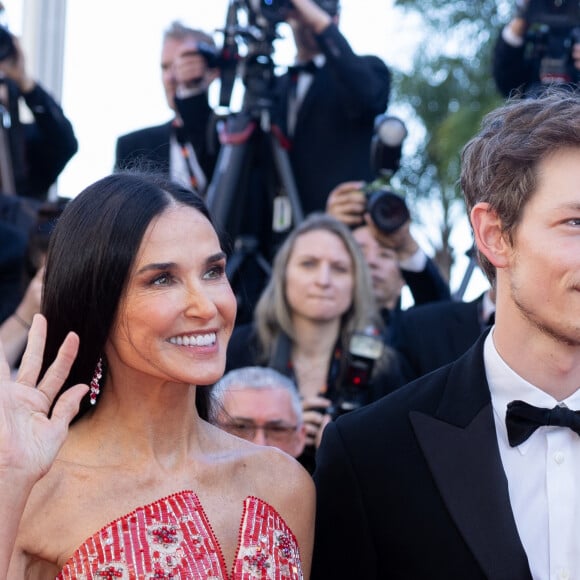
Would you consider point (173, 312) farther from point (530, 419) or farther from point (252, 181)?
point (252, 181)

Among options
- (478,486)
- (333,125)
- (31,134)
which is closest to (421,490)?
(478,486)

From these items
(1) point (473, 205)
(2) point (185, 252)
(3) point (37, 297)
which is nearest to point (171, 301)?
(2) point (185, 252)

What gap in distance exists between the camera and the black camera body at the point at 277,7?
5.20 metres

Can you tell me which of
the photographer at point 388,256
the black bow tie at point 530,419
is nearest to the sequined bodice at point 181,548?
the black bow tie at point 530,419

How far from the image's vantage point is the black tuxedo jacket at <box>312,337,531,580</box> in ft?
8.87

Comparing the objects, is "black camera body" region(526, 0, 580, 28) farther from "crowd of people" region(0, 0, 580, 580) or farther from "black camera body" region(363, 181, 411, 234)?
"crowd of people" region(0, 0, 580, 580)

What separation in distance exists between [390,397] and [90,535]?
84cm

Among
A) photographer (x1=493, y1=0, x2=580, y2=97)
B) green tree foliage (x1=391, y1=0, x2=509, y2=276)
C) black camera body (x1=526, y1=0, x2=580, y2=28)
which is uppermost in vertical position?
black camera body (x1=526, y1=0, x2=580, y2=28)

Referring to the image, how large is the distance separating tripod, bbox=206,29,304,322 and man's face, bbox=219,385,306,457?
3.63 ft

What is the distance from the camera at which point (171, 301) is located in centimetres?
282

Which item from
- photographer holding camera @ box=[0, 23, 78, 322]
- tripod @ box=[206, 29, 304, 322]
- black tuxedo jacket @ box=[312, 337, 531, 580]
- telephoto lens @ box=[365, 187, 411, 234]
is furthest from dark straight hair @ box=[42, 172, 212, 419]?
photographer holding camera @ box=[0, 23, 78, 322]

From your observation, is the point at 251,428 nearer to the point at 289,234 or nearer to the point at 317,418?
the point at 317,418

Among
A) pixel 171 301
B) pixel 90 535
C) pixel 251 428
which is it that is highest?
pixel 171 301

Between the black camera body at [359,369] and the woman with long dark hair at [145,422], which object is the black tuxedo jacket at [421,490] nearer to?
the woman with long dark hair at [145,422]
